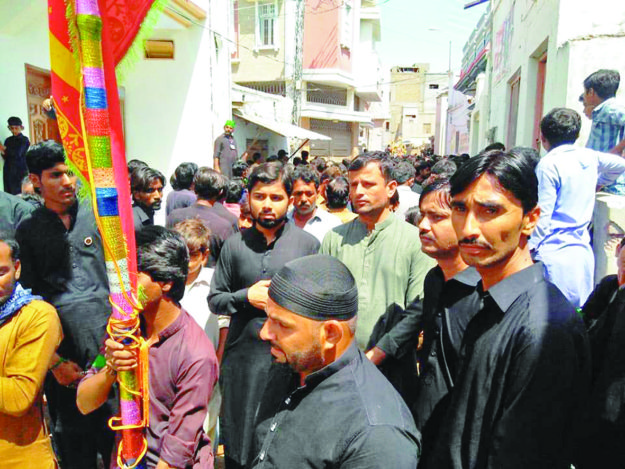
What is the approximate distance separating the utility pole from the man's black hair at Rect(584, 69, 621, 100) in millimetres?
17320

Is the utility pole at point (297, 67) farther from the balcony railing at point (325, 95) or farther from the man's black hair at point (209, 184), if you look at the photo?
the man's black hair at point (209, 184)

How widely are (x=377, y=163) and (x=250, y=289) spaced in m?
1.08

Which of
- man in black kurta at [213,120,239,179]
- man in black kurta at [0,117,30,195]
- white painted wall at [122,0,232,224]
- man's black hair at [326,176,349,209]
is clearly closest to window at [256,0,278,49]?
white painted wall at [122,0,232,224]

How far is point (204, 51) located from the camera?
10.3 metres

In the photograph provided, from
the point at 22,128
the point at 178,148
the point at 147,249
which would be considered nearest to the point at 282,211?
the point at 147,249

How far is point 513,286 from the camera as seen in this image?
4.80 ft

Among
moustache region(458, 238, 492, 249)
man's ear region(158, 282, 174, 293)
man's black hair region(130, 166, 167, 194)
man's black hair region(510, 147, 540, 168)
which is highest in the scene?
man's black hair region(510, 147, 540, 168)

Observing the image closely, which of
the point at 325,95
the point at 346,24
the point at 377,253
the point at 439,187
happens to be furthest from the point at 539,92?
the point at 346,24

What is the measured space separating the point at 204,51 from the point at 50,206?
330 inches

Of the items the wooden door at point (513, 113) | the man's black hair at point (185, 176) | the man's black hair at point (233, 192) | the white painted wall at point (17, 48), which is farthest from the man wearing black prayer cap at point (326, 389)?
the wooden door at point (513, 113)

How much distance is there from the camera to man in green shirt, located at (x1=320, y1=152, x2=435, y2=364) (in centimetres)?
258

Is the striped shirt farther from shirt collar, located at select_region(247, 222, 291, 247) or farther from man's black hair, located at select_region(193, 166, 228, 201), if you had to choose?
man's black hair, located at select_region(193, 166, 228, 201)

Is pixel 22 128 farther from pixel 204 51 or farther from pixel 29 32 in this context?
pixel 204 51

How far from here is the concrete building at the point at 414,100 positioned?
52.6m
